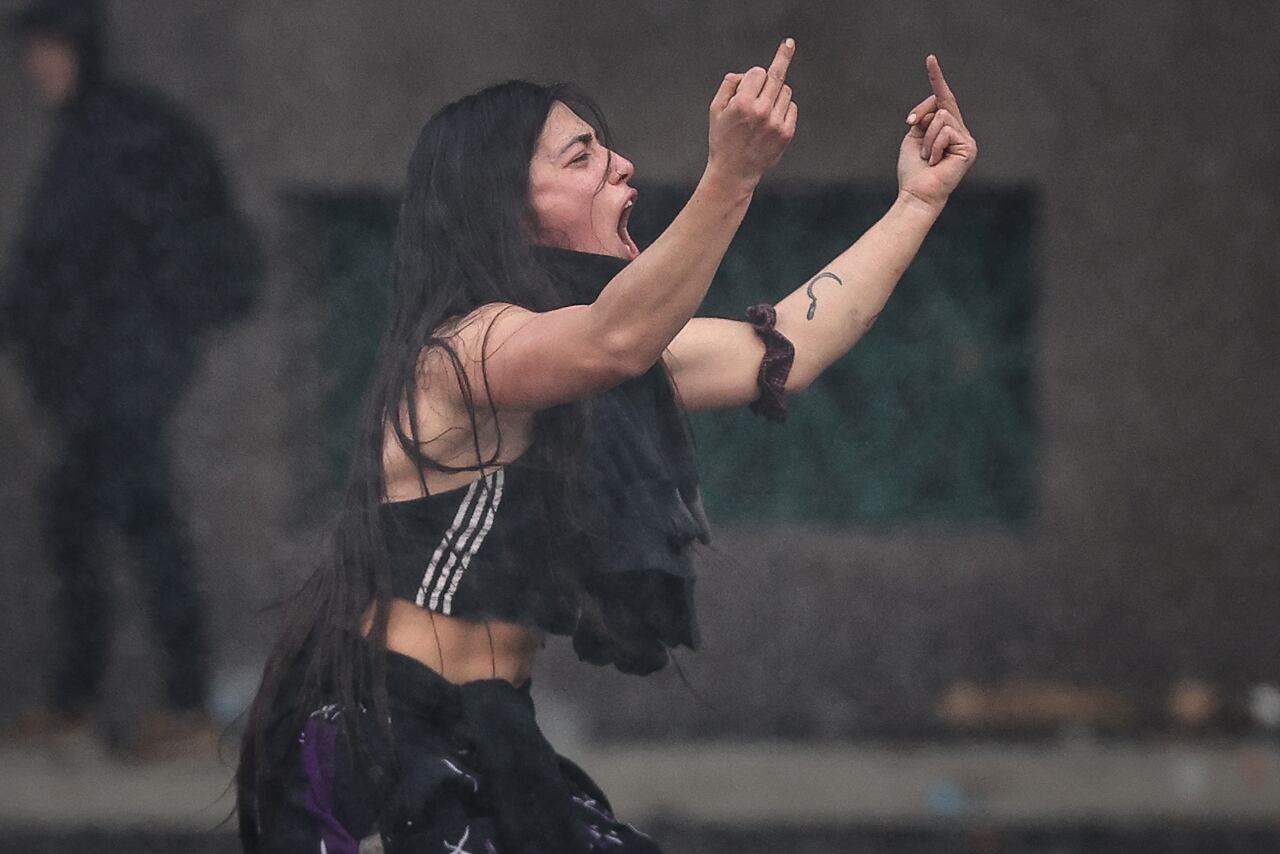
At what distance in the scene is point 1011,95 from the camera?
531cm

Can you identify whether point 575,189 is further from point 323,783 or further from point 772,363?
point 323,783

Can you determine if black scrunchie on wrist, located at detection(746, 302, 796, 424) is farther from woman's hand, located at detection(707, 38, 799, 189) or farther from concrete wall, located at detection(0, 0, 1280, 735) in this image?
concrete wall, located at detection(0, 0, 1280, 735)

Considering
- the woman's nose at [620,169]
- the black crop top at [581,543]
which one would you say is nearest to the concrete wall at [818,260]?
the woman's nose at [620,169]

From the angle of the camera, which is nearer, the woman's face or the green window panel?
the woman's face

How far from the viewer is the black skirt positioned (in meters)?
2.79

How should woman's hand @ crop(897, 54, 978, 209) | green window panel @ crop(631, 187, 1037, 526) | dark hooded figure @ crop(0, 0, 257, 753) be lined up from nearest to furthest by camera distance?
1. woman's hand @ crop(897, 54, 978, 209)
2. dark hooded figure @ crop(0, 0, 257, 753)
3. green window panel @ crop(631, 187, 1037, 526)

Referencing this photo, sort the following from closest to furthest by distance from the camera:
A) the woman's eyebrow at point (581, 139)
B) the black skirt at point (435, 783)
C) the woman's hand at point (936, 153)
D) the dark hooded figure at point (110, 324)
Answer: the black skirt at point (435, 783), the woman's eyebrow at point (581, 139), the woman's hand at point (936, 153), the dark hooded figure at point (110, 324)

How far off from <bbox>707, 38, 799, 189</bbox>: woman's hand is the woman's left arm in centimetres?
61

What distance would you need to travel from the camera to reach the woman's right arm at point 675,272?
8.06ft

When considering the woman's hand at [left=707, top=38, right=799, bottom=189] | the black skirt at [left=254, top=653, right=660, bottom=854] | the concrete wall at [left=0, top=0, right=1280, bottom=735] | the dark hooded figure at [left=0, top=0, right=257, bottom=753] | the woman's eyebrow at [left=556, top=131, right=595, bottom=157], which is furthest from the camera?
the concrete wall at [left=0, top=0, right=1280, bottom=735]

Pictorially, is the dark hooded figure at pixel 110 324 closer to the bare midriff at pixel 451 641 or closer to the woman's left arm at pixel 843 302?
the woman's left arm at pixel 843 302

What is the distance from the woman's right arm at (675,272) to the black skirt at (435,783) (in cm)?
46

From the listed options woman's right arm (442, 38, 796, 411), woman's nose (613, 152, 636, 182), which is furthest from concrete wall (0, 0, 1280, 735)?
woman's right arm (442, 38, 796, 411)

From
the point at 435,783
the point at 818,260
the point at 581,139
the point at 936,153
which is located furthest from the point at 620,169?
the point at 818,260
